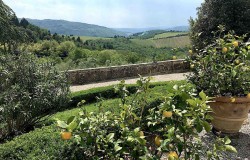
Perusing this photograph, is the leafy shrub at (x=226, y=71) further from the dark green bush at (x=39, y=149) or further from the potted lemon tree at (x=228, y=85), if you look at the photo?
the dark green bush at (x=39, y=149)

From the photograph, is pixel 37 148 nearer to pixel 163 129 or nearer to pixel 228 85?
pixel 163 129

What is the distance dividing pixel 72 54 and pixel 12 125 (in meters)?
17.9

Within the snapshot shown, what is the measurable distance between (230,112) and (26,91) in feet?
9.84

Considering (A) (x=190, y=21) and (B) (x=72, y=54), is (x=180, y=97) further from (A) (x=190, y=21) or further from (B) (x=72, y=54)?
(B) (x=72, y=54)

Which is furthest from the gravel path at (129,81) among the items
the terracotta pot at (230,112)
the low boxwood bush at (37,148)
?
the low boxwood bush at (37,148)

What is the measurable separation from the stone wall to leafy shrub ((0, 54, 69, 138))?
518 centimetres

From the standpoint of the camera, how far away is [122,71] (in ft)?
37.2

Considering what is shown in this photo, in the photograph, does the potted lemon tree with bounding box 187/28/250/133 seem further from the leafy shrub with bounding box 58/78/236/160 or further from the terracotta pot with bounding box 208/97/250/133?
the leafy shrub with bounding box 58/78/236/160

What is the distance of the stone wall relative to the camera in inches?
412

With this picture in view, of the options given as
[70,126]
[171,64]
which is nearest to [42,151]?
[70,126]

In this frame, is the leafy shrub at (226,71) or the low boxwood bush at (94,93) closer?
the leafy shrub at (226,71)

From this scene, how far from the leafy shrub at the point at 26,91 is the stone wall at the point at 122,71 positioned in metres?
5.18

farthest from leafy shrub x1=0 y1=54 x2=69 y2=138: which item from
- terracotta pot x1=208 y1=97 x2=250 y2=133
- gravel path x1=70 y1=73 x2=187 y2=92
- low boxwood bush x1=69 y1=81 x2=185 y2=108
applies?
gravel path x1=70 y1=73 x2=187 y2=92

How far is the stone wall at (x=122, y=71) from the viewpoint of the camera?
1048 centimetres
